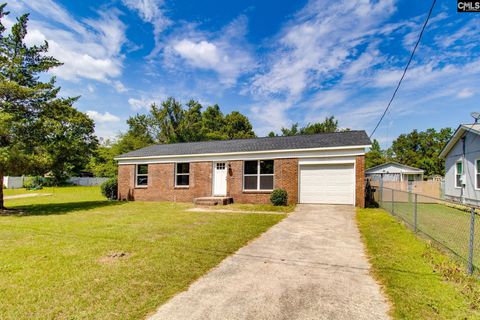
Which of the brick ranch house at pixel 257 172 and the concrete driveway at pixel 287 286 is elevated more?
the brick ranch house at pixel 257 172

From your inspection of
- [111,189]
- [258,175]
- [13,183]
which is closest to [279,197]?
[258,175]

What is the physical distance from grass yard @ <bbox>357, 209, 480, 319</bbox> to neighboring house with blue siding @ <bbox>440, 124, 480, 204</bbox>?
10.8 meters

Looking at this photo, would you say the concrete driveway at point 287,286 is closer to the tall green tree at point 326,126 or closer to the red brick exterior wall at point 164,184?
the red brick exterior wall at point 164,184

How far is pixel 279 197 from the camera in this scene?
43.3 ft

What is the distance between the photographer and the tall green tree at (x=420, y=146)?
51.0 metres

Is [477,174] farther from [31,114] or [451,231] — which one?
[31,114]

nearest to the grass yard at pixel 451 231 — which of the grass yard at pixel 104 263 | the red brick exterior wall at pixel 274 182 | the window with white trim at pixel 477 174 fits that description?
the grass yard at pixel 104 263

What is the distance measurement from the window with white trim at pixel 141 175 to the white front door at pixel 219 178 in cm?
567

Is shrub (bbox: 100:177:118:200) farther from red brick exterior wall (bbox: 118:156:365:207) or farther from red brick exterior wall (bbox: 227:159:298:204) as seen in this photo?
red brick exterior wall (bbox: 227:159:298:204)

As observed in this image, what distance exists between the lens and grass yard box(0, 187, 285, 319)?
3270mm

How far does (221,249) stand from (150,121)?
141 ft

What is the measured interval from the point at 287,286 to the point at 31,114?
52.5ft

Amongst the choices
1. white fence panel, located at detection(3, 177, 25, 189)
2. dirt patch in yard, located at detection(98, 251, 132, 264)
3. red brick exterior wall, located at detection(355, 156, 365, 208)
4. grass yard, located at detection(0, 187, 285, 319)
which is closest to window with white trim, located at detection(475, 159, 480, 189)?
red brick exterior wall, located at detection(355, 156, 365, 208)

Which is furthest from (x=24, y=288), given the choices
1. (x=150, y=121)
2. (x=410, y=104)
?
(x=150, y=121)
